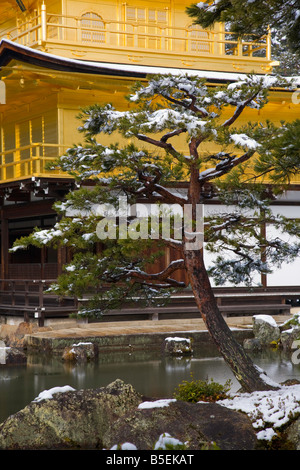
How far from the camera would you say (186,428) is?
865 cm

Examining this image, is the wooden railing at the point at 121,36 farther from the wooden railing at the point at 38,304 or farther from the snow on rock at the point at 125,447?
the snow on rock at the point at 125,447

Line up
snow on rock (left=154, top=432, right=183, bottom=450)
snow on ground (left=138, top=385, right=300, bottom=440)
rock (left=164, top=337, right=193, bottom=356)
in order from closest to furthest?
snow on rock (left=154, top=432, right=183, bottom=450) → snow on ground (left=138, top=385, right=300, bottom=440) → rock (left=164, top=337, right=193, bottom=356)

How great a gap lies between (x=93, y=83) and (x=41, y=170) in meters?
3.12

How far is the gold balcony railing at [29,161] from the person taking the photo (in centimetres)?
2133

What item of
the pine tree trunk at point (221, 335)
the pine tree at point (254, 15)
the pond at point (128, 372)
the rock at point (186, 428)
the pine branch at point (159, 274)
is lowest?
the pond at point (128, 372)

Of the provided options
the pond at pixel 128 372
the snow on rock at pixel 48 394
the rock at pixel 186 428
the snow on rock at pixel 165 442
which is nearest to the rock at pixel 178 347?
the pond at pixel 128 372

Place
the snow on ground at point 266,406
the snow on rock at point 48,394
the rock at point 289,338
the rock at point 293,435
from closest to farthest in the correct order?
the rock at point 293,435 → the snow on ground at point 266,406 → the snow on rock at point 48,394 → the rock at point 289,338

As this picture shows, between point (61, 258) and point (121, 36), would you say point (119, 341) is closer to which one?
point (61, 258)

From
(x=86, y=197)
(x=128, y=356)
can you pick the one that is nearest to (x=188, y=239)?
(x=86, y=197)

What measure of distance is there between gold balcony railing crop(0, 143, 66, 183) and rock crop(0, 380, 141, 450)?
11.6m

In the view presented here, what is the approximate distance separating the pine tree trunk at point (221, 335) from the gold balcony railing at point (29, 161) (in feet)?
34.1

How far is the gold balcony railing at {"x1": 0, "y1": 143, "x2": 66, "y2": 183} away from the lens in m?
21.3

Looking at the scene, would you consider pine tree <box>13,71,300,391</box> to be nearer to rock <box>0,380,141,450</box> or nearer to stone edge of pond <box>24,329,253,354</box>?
rock <box>0,380,141,450</box>

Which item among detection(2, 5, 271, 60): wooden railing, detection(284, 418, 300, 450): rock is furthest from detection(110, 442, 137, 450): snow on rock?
detection(2, 5, 271, 60): wooden railing
